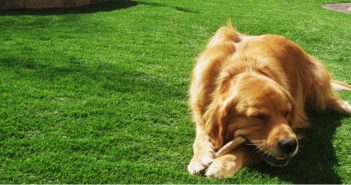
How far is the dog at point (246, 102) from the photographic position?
127 inches

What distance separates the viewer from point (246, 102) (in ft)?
10.8

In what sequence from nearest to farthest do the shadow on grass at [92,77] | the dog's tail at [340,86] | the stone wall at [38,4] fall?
the shadow on grass at [92,77] < the dog's tail at [340,86] < the stone wall at [38,4]

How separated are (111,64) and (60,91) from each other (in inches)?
46.9

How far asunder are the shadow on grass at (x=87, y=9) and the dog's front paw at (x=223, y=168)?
641 centimetres

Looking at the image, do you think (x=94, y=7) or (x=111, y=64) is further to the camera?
(x=94, y=7)

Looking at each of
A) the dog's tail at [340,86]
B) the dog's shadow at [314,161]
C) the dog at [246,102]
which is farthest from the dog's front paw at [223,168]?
the dog's tail at [340,86]

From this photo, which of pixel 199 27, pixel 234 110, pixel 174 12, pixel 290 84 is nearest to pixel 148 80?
pixel 290 84

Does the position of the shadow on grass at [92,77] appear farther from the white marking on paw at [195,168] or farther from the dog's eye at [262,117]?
the dog's eye at [262,117]

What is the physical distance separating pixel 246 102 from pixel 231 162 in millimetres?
451

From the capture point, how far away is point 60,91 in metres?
4.65

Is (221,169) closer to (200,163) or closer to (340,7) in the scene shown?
(200,163)

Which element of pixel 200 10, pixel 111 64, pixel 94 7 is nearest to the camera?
pixel 111 64

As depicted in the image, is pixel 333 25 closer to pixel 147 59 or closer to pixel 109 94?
pixel 147 59

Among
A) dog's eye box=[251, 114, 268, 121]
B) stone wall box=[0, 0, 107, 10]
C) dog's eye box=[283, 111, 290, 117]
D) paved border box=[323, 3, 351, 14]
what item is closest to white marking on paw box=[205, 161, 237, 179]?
dog's eye box=[251, 114, 268, 121]
